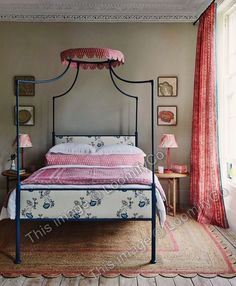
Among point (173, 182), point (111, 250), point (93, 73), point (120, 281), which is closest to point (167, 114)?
point (173, 182)

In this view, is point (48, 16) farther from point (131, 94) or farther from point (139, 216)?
point (139, 216)

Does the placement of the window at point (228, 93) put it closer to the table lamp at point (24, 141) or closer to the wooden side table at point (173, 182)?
the wooden side table at point (173, 182)

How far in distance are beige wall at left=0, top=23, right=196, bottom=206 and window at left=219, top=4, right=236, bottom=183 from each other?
2.36ft

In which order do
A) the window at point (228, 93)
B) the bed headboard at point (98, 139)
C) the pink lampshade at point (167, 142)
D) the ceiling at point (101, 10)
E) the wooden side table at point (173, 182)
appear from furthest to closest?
the bed headboard at point (98, 139), the ceiling at point (101, 10), the pink lampshade at point (167, 142), the wooden side table at point (173, 182), the window at point (228, 93)

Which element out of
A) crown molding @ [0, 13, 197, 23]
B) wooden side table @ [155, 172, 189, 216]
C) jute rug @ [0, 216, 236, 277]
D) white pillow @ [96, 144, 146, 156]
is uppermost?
crown molding @ [0, 13, 197, 23]

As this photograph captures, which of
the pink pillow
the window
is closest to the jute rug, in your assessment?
the pink pillow

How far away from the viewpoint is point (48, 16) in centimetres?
473

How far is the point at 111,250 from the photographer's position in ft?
9.84

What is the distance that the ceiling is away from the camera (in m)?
4.51

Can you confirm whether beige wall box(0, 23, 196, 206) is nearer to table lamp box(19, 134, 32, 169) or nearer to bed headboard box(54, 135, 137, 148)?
bed headboard box(54, 135, 137, 148)

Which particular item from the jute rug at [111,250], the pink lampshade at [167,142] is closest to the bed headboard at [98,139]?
the pink lampshade at [167,142]

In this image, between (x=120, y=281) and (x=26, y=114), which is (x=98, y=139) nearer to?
(x=26, y=114)

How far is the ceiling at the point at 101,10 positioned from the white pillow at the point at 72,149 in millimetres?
2049

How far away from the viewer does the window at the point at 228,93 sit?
12.8ft
